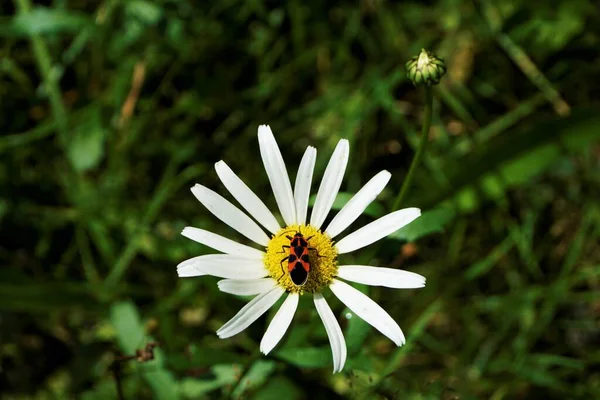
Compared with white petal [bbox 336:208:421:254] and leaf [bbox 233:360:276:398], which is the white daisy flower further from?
leaf [bbox 233:360:276:398]

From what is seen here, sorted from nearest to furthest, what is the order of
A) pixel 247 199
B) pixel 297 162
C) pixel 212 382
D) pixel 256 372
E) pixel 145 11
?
pixel 247 199 < pixel 256 372 < pixel 212 382 < pixel 145 11 < pixel 297 162

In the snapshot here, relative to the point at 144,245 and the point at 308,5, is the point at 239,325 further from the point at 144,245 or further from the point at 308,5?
the point at 308,5

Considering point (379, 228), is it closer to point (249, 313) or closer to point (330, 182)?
point (330, 182)

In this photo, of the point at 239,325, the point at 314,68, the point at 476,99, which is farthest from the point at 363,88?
the point at 239,325

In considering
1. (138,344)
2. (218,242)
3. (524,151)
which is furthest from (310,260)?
(524,151)

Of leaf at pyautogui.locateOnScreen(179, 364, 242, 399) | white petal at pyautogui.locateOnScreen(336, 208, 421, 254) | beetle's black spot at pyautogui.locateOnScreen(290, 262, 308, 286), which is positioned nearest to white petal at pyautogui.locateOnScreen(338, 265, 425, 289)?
white petal at pyautogui.locateOnScreen(336, 208, 421, 254)

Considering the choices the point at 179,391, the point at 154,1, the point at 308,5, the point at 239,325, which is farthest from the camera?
the point at 308,5

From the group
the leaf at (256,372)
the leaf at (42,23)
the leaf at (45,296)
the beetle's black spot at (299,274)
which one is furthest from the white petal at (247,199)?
the leaf at (42,23)
